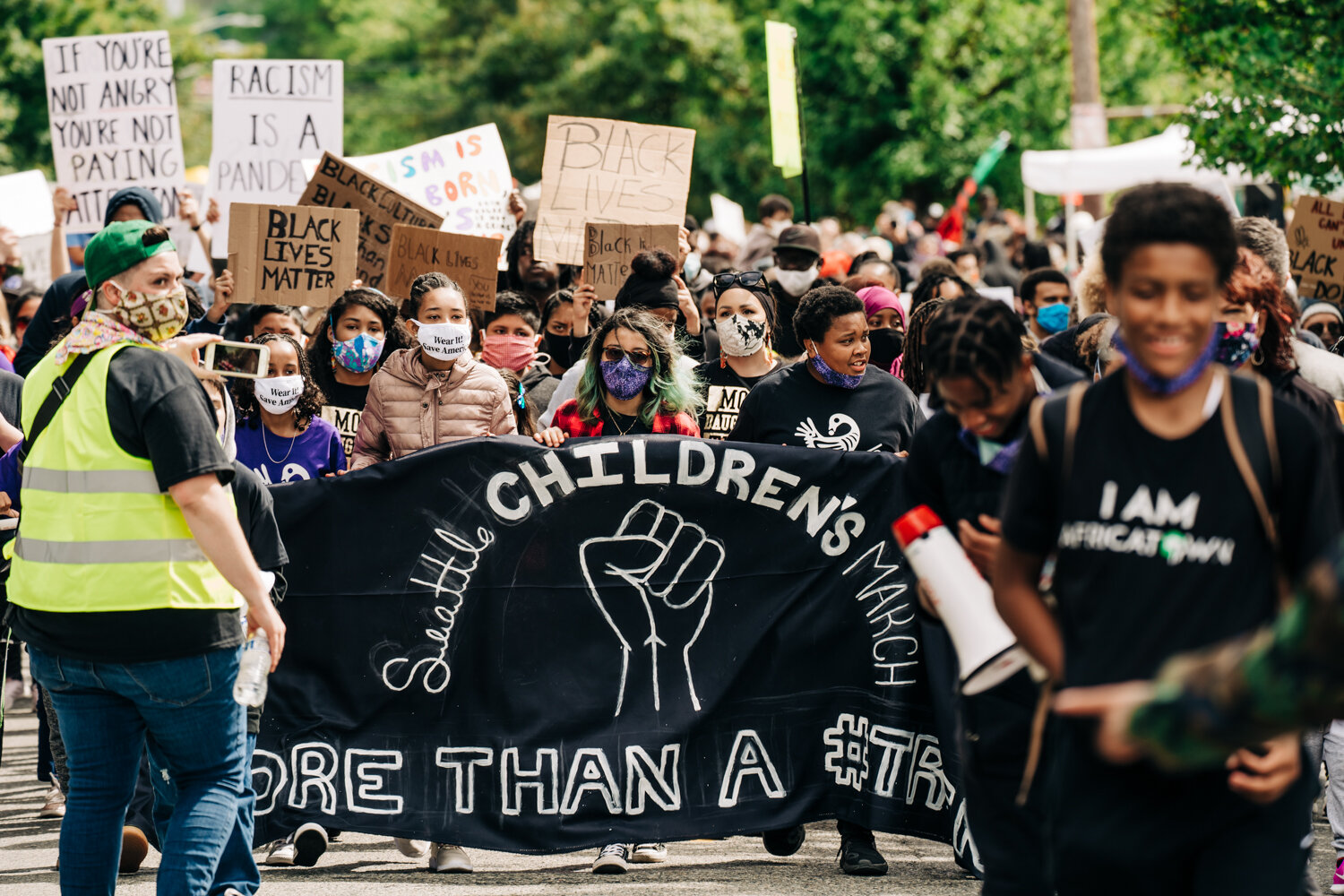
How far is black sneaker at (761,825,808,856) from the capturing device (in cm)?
557

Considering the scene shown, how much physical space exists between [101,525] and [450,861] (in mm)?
2026

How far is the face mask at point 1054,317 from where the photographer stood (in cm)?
901

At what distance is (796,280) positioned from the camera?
8930 mm

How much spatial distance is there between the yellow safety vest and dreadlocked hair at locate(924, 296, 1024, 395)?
1.86 meters

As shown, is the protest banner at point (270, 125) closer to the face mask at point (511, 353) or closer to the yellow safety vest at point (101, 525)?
the face mask at point (511, 353)

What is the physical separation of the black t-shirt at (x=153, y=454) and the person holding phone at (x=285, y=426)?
7.19 feet

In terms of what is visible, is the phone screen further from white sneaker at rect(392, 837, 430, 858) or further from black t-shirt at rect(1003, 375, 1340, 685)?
black t-shirt at rect(1003, 375, 1340, 685)

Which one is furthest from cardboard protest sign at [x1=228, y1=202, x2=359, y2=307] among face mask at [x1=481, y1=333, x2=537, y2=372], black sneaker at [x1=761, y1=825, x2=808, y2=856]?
black sneaker at [x1=761, y1=825, x2=808, y2=856]

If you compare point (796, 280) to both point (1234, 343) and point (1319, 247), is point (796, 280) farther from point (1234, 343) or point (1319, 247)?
point (1234, 343)

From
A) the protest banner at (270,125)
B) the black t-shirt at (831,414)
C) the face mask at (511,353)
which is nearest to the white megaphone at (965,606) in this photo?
the black t-shirt at (831,414)

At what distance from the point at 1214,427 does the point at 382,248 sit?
6794 mm

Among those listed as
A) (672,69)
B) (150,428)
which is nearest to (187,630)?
(150,428)

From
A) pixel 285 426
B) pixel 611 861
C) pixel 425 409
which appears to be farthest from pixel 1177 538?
pixel 285 426

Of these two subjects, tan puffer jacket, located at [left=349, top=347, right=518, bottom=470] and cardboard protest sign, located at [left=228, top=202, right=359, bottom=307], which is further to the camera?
cardboard protest sign, located at [left=228, top=202, right=359, bottom=307]
